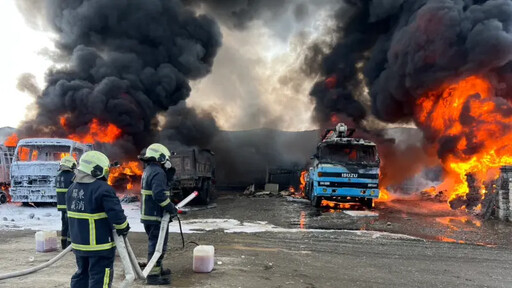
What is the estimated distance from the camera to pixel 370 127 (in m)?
25.6

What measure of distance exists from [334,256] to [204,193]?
9809 millimetres

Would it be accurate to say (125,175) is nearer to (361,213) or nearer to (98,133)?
(98,133)

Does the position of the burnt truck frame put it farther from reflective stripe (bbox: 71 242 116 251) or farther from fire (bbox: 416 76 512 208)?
reflective stripe (bbox: 71 242 116 251)

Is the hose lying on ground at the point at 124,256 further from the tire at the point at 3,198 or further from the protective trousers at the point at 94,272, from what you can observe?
the tire at the point at 3,198

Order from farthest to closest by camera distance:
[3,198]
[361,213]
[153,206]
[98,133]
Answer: [98,133] < [3,198] < [361,213] < [153,206]

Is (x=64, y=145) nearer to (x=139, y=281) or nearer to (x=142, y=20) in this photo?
(x=139, y=281)

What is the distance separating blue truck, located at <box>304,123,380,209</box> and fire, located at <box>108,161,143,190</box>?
1096cm

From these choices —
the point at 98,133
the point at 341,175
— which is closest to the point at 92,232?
the point at 341,175

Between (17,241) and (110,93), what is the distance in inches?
629

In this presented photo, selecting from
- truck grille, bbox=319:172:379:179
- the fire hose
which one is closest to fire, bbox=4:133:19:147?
truck grille, bbox=319:172:379:179

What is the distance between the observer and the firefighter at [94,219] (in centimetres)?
357

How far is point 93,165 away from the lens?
143 inches

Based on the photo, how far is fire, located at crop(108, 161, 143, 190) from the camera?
19.9 meters

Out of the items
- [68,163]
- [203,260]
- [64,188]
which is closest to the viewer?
[203,260]
